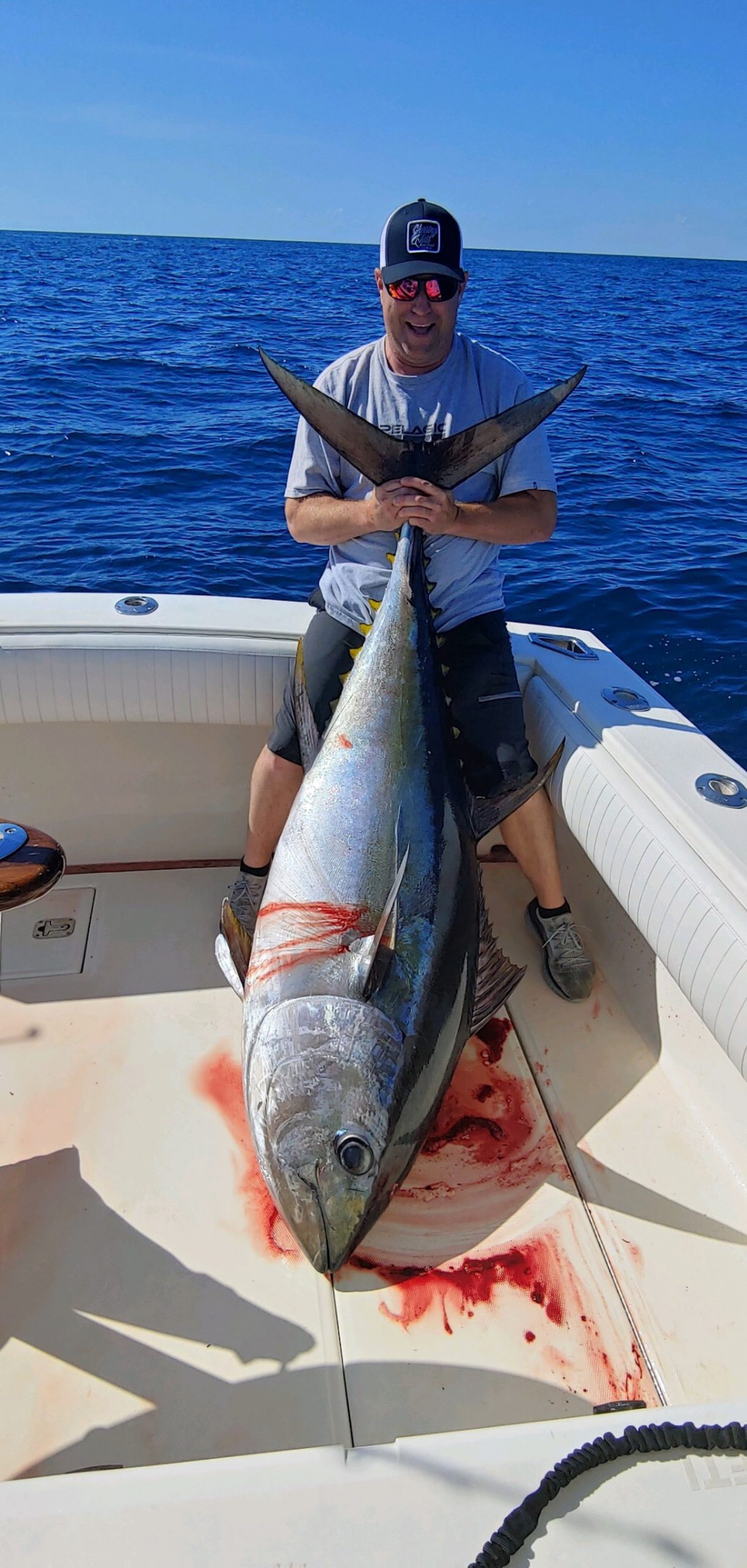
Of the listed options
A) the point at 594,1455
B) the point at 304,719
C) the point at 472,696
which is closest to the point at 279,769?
the point at 304,719

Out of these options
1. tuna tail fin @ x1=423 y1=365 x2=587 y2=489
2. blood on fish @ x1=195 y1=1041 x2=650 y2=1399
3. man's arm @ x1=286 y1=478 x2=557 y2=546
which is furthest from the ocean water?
blood on fish @ x1=195 y1=1041 x2=650 y2=1399

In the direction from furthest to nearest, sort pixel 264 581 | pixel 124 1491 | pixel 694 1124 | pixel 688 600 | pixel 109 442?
pixel 109 442
pixel 264 581
pixel 688 600
pixel 694 1124
pixel 124 1491

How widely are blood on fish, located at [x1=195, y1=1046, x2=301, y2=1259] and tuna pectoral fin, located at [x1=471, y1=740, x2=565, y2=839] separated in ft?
2.56

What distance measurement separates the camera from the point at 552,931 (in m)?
2.46

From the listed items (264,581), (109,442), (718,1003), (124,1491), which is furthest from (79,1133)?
(109,442)

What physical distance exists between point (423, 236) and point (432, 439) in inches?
17.2

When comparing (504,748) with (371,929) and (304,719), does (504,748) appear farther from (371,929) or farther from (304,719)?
(371,929)

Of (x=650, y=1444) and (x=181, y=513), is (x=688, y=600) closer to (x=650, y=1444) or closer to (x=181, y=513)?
(x=181, y=513)

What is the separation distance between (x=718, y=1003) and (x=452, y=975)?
49 cm

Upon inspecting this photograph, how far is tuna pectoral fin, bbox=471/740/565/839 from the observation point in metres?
2.07

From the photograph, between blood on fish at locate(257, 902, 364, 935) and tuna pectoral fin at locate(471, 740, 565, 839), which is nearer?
blood on fish at locate(257, 902, 364, 935)

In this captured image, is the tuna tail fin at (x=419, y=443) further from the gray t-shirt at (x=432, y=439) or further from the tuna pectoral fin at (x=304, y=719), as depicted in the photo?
the tuna pectoral fin at (x=304, y=719)

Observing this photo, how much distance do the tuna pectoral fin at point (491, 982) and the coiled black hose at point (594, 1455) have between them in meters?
0.81

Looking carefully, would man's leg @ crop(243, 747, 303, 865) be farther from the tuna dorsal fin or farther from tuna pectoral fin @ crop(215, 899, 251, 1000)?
the tuna dorsal fin
